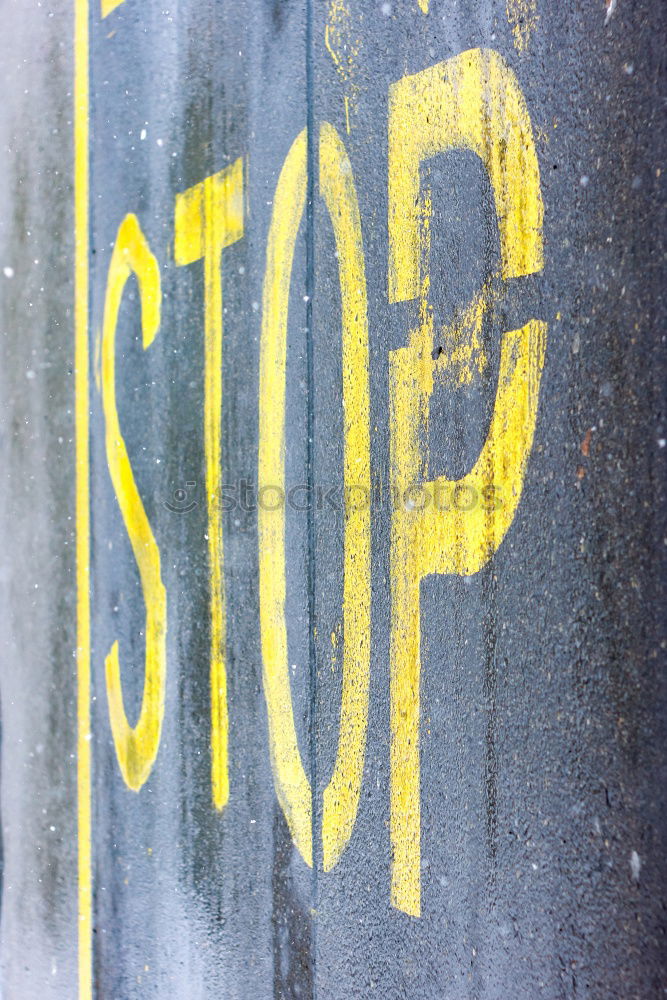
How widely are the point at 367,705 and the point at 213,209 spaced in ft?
8.06

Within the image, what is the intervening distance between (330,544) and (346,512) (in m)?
Result: 0.16

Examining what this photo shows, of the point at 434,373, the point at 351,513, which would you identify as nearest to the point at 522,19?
the point at 434,373

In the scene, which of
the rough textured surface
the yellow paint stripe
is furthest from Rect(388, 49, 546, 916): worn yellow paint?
the yellow paint stripe

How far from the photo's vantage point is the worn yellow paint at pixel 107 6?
3.71m

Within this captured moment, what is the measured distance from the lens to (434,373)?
3.07 meters

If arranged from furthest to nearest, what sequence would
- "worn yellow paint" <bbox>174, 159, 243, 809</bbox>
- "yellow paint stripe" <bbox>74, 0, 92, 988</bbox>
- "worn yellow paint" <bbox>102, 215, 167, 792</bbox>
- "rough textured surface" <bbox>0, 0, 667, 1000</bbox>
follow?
"yellow paint stripe" <bbox>74, 0, 92, 988</bbox>
"worn yellow paint" <bbox>102, 215, 167, 792</bbox>
"worn yellow paint" <bbox>174, 159, 243, 809</bbox>
"rough textured surface" <bbox>0, 0, 667, 1000</bbox>

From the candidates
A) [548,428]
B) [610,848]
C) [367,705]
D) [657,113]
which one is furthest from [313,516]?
[657,113]

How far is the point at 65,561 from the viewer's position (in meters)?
3.81

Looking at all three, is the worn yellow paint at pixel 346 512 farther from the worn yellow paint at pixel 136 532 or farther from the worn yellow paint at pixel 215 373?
the worn yellow paint at pixel 136 532

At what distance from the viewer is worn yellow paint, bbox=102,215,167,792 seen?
357 cm

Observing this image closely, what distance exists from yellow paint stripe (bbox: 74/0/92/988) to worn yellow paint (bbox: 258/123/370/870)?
1.03m

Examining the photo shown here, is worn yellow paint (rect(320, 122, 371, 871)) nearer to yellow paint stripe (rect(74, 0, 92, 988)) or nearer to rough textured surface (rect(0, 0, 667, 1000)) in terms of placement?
rough textured surface (rect(0, 0, 667, 1000))

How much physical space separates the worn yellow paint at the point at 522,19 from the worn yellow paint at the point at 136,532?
192 cm

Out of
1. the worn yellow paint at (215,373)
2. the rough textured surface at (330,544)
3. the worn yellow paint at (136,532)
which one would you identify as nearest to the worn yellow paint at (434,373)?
the rough textured surface at (330,544)
